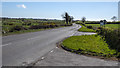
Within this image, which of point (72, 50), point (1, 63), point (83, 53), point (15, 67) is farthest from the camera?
point (72, 50)

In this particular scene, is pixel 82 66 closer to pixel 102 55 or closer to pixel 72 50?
pixel 102 55

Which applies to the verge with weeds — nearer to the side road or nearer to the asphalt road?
the side road

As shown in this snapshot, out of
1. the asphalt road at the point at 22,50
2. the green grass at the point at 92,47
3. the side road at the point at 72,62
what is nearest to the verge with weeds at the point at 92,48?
the green grass at the point at 92,47

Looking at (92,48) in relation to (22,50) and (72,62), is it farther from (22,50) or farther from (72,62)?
(22,50)

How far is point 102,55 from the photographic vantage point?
9.19m

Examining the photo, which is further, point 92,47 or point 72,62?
point 92,47

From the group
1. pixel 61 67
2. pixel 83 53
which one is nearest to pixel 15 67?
pixel 61 67

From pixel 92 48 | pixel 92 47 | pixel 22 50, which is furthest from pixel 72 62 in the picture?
pixel 92 47

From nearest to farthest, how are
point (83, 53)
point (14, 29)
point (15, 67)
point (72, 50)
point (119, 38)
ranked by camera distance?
point (15, 67) < point (83, 53) < point (72, 50) < point (119, 38) < point (14, 29)

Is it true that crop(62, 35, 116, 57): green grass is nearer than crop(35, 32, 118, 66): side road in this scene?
No

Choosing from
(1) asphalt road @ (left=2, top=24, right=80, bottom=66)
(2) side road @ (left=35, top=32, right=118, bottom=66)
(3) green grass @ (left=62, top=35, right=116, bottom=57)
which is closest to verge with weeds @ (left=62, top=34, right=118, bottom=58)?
(3) green grass @ (left=62, top=35, right=116, bottom=57)

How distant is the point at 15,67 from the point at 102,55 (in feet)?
18.1

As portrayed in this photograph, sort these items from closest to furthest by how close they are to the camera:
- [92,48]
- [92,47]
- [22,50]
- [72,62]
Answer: [72,62]
[22,50]
[92,48]
[92,47]

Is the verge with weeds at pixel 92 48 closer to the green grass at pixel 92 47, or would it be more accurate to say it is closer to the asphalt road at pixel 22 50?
the green grass at pixel 92 47
